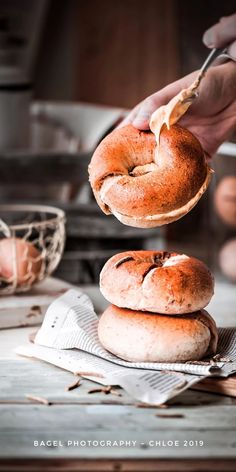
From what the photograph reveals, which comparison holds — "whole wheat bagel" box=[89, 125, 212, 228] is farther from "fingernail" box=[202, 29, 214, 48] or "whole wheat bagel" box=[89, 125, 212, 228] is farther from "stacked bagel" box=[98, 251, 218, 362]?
"fingernail" box=[202, 29, 214, 48]

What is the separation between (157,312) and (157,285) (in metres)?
0.05

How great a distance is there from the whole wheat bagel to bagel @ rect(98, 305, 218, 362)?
15 centimetres

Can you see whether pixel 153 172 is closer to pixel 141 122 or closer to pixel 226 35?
pixel 141 122

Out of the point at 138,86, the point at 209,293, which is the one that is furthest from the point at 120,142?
the point at 138,86

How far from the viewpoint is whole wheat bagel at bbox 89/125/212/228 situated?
1267mm

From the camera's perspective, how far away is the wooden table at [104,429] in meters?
1.05

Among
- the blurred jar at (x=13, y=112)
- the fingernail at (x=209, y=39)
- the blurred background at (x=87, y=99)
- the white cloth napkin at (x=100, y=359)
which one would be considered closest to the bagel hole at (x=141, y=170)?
the white cloth napkin at (x=100, y=359)

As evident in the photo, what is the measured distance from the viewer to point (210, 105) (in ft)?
5.53

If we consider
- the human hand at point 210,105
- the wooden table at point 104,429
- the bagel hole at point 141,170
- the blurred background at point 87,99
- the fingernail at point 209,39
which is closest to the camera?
the wooden table at point 104,429

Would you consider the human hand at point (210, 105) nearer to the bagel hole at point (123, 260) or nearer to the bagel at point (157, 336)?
the bagel hole at point (123, 260)

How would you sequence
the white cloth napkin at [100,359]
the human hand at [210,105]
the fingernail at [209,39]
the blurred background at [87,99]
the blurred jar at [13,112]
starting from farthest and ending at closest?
1. the blurred jar at [13,112]
2. the blurred background at [87,99]
3. the fingernail at [209,39]
4. the human hand at [210,105]
5. the white cloth napkin at [100,359]

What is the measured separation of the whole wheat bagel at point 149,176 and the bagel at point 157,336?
0.15 metres

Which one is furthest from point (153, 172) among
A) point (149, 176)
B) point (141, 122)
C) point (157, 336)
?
point (157, 336)

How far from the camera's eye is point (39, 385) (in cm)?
131
